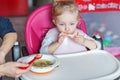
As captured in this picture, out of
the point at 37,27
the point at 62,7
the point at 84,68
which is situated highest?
the point at 62,7

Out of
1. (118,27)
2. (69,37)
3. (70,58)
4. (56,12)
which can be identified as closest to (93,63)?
(70,58)

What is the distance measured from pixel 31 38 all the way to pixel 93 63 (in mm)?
411

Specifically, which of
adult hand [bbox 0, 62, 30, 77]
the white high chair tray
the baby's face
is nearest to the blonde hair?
the baby's face

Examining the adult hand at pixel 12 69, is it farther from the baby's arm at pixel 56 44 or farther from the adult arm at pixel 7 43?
the baby's arm at pixel 56 44

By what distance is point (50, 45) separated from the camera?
4.65 feet

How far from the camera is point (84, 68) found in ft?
3.96

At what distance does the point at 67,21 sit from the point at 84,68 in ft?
0.91

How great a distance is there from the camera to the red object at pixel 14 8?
3.63 metres

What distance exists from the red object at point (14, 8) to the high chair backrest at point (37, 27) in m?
2.13

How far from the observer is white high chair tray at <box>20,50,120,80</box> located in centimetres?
113

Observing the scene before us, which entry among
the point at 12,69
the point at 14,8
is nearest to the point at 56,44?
the point at 12,69

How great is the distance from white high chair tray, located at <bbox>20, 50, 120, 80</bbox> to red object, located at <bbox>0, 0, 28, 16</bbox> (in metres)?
2.41

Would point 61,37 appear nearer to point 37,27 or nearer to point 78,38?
point 78,38

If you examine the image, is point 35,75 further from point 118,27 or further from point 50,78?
point 118,27
